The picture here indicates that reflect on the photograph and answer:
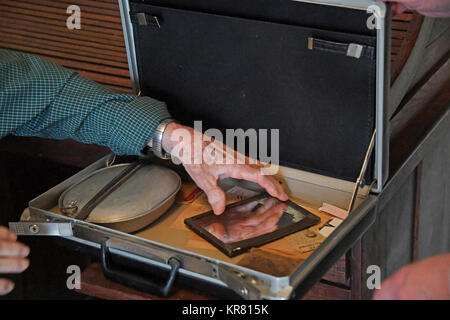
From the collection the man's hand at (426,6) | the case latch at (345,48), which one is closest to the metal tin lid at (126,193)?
the case latch at (345,48)

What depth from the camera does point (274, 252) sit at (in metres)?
1.45

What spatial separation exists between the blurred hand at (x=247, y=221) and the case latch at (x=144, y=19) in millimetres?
517

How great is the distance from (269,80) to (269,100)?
0.18ft

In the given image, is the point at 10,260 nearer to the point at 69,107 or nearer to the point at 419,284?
the point at 69,107

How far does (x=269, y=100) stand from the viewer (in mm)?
1646

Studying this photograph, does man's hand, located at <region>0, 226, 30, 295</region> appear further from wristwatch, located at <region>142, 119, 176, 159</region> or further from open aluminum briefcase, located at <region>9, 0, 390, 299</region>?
wristwatch, located at <region>142, 119, 176, 159</region>

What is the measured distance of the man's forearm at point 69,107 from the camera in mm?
1676

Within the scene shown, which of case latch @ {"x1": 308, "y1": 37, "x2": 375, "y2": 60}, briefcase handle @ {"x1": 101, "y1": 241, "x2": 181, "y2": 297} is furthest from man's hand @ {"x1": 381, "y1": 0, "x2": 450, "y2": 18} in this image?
briefcase handle @ {"x1": 101, "y1": 241, "x2": 181, "y2": 297}

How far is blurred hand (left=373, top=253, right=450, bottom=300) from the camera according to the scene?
93 centimetres

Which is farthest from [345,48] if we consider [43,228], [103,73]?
[103,73]

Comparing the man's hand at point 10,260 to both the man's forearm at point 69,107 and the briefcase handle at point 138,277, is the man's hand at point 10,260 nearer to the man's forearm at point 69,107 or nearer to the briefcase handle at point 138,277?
the briefcase handle at point 138,277

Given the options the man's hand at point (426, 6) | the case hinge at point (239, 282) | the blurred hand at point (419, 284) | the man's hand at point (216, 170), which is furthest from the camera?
the man's hand at point (216, 170)

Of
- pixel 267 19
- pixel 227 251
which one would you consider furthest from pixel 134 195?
pixel 267 19

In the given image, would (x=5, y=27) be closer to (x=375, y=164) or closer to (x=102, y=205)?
(x=102, y=205)
